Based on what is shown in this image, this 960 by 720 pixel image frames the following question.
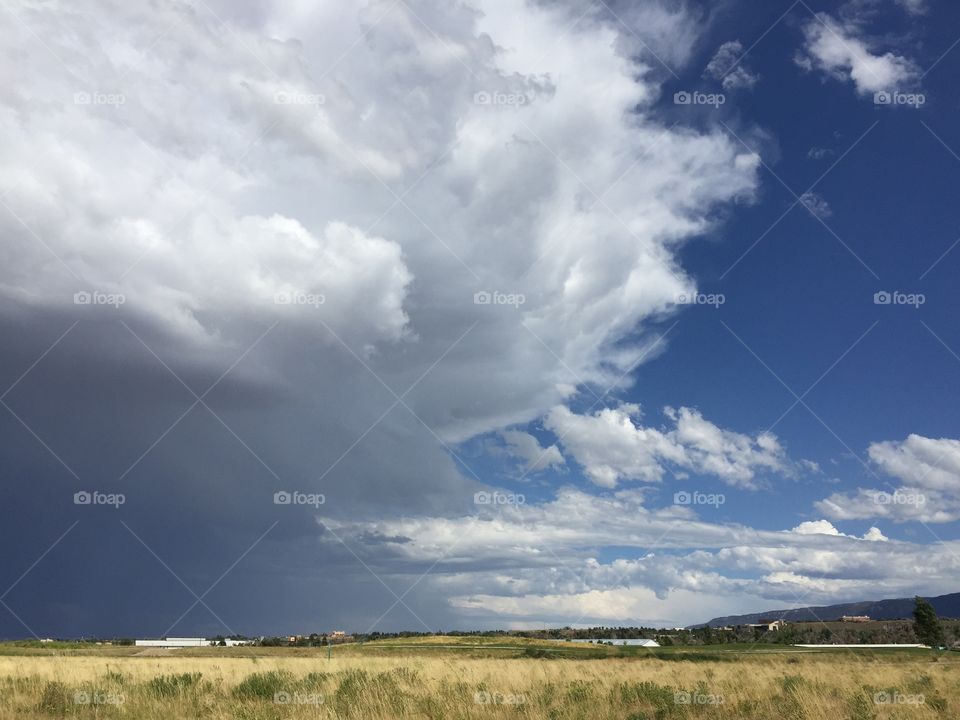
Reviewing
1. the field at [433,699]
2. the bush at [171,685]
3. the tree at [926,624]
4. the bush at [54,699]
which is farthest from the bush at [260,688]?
the tree at [926,624]

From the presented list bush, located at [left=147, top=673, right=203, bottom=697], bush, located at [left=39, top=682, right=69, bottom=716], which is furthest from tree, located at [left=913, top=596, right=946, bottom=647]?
bush, located at [left=39, top=682, right=69, bottom=716]

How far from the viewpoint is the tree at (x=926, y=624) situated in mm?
91250

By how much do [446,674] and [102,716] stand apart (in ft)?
30.0

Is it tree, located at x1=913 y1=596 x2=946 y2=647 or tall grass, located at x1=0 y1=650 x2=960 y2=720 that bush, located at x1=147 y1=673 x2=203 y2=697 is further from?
tree, located at x1=913 y1=596 x2=946 y2=647

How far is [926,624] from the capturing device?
93500 millimetres

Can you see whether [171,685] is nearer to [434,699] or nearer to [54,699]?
[54,699]

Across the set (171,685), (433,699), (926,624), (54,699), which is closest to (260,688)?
(171,685)

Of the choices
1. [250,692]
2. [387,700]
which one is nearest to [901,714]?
[387,700]

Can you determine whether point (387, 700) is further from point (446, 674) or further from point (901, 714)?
point (901, 714)

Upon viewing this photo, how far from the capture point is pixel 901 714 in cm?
1343

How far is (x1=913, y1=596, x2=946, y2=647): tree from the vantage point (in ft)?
299

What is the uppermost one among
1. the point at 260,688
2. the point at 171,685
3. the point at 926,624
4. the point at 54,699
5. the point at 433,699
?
the point at 54,699

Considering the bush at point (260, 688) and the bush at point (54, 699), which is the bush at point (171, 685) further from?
the bush at point (54, 699)

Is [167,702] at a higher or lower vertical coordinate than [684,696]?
higher
